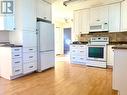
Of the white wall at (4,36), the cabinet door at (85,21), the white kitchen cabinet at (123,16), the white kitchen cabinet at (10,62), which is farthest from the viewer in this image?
the cabinet door at (85,21)

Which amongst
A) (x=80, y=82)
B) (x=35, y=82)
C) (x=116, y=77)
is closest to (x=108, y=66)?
(x=80, y=82)

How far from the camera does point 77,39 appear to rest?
248 inches

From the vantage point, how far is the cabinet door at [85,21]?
5399 millimetres

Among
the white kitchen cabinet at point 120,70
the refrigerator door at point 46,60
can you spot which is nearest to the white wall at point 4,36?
the refrigerator door at point 46,60

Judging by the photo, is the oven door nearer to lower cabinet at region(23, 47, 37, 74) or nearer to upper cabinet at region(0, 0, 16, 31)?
lower cabinet at region(23, 47, 37, 74)

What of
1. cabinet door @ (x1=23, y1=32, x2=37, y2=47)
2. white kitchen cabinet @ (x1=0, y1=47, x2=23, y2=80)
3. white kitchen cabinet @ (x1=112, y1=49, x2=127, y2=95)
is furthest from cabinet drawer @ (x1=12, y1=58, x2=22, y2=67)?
white kitchen cabinet @ (x1=112, y1=49, x2=127, y2=95)

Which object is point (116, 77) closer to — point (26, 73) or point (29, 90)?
point (29, 90)

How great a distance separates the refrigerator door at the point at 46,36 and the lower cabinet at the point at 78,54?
119 centimetres

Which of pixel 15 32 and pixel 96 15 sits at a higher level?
pixel 96 15

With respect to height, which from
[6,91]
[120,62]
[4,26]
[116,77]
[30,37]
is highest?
[4,26]

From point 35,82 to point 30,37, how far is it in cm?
135

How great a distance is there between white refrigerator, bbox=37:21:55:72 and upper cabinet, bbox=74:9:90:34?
1558 mm

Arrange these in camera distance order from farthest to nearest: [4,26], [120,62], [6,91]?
[4,26] < [6,91] < [120,62]

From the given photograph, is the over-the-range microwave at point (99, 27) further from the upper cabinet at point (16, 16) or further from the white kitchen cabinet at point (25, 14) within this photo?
the upper cabinet at point (16, 16)
